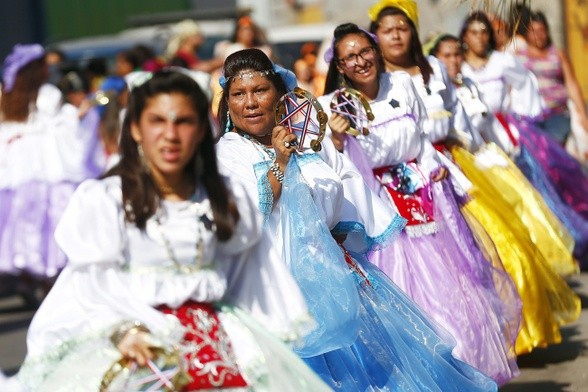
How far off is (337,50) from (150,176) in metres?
3.01

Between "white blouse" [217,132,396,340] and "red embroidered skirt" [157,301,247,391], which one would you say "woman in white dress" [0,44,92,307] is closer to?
"white blouse" [217,132,396,340]

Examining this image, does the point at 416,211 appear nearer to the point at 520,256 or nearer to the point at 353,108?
the point at 353,108

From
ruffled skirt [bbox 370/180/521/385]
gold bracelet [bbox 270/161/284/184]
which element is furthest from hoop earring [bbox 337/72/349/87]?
gold bracelet [bbox 270/161/284/184]

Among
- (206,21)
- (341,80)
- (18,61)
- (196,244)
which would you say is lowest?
(196,244)

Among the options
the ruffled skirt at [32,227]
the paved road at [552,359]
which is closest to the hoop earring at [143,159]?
the paved road at [552,359]

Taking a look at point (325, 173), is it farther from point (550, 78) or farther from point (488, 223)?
point (550, 78)

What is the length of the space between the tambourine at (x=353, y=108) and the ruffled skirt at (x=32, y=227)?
16.0ft

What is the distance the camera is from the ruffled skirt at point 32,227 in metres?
11.5

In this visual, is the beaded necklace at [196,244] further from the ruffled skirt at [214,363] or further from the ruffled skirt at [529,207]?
the ruffled skirt at [529,207]

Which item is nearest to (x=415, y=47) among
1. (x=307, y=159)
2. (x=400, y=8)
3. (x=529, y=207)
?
(x=400, y=8)

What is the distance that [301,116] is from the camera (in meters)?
6.14

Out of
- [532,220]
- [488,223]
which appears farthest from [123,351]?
[532,220]

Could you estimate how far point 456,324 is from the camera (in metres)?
7.08

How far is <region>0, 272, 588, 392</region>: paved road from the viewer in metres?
7.71
